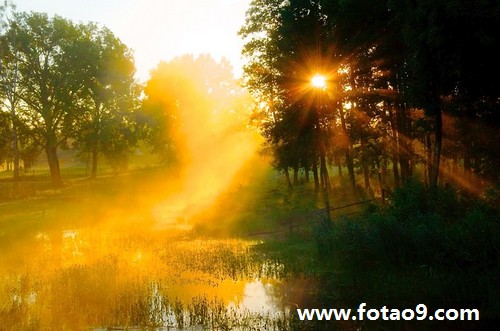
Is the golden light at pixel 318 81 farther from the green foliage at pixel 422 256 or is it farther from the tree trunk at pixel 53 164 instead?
the tree trunk at pixel 53 164

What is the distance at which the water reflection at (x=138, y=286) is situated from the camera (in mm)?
12016

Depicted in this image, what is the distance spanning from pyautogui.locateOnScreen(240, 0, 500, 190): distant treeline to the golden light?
272 millimetres

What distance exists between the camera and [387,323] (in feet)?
35.1

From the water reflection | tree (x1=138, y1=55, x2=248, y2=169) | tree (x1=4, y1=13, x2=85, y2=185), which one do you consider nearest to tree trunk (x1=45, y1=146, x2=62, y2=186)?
Answer: tree (x1=4, y1=13, x2=85, y2=185)

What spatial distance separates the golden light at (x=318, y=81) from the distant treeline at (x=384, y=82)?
27 centimetres

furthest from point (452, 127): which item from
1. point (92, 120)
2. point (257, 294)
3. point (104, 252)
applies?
point (92, 120)

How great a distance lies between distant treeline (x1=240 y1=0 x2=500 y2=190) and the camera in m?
18.9

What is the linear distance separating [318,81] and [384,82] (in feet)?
15.7

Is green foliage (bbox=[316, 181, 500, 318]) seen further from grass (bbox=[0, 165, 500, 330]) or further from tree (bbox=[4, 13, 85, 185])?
tree (bbox=[4, 13, 85, 185])

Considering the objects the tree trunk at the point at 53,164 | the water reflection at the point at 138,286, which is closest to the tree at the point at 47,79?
the tree trunk at the point at 53,164

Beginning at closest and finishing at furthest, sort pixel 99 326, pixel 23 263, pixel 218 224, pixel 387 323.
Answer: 1. pixel 387 323
2. pixel 99 326
3. pixel 23 263
4. pixel 218 224

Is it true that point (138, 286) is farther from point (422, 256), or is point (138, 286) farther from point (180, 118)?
point (180, 118)

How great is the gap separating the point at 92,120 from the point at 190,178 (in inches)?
663

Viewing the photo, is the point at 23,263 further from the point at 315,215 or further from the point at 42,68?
the point at 42,68
